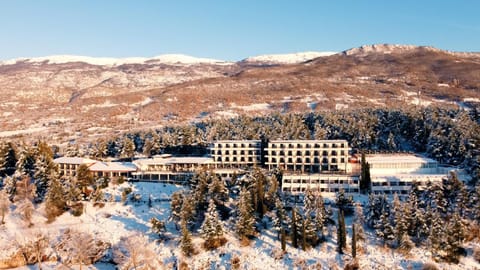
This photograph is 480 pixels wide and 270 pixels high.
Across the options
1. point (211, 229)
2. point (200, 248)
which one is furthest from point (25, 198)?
point (211, 229)

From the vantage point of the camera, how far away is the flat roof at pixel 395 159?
63.6 meters

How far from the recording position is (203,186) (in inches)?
2233

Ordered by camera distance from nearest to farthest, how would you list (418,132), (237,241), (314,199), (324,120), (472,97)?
(237,241) → (314,199) → (418,132) → (324,120) → (472,97)

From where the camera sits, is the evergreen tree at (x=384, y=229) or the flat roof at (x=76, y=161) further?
the flat roof at (x=76, y=161)

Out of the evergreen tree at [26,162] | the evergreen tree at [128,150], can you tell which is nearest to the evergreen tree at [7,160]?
the evergreen tree at [26,162]

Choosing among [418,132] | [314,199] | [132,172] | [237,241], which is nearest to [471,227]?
[314,199]

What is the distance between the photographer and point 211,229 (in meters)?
49.2

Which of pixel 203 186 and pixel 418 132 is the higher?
pixel 418 132

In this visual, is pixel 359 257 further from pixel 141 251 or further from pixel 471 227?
pixel 141 251

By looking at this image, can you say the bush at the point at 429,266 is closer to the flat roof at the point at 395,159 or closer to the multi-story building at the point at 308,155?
the flat roof at the point at 395,159

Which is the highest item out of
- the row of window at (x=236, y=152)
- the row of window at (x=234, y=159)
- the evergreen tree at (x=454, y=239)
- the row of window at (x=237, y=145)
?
the row of window at (x=237, y=145)

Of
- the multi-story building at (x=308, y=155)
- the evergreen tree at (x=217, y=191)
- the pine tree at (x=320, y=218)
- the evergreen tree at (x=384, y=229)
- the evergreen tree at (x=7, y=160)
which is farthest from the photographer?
the evergreen tree at (x=7, y=160)

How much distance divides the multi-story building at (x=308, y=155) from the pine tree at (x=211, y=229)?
819 inches

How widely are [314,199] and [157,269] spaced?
21.1 metres
